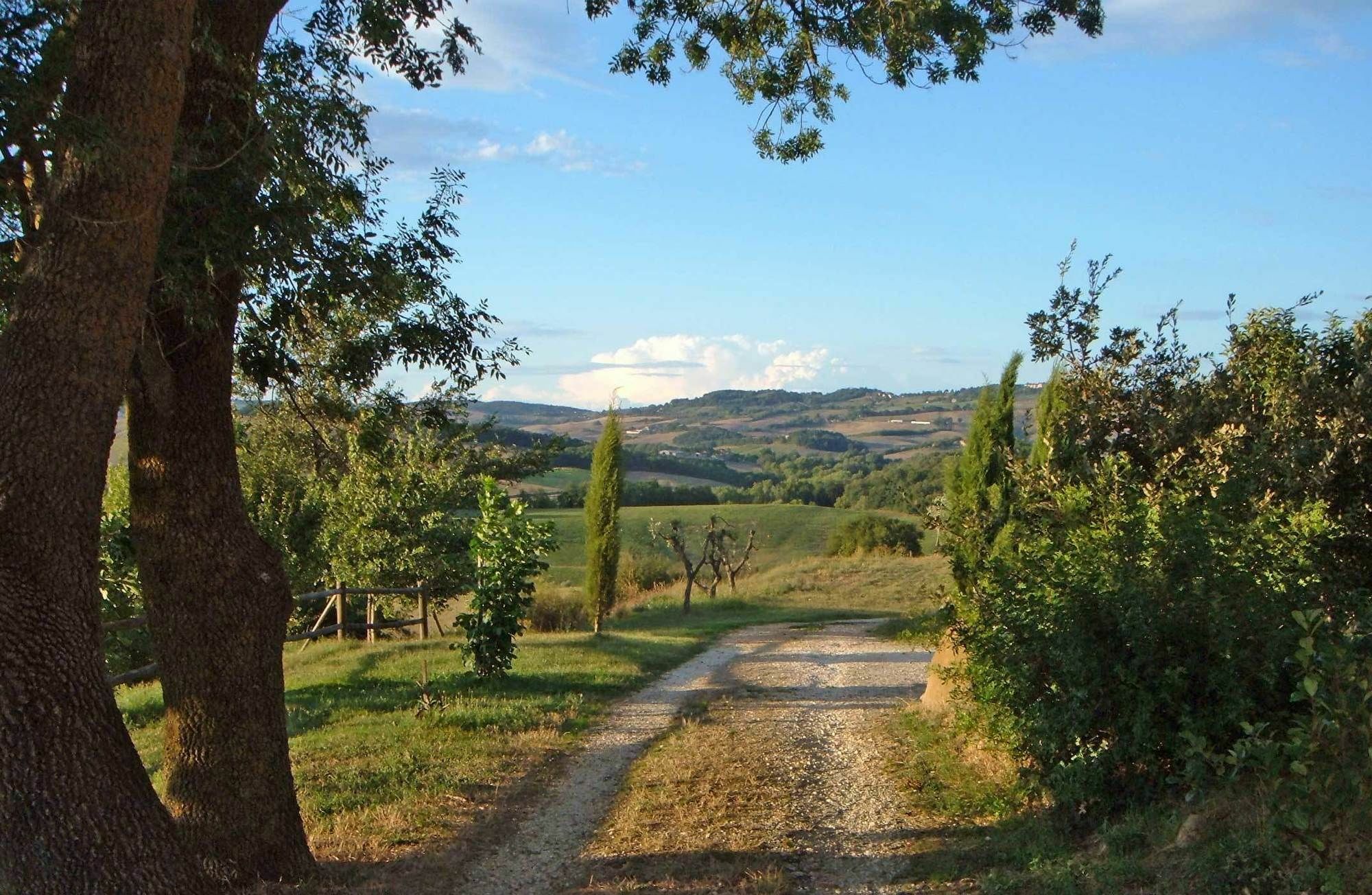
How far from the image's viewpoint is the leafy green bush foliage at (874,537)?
48219mm

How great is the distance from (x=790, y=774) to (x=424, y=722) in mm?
3877

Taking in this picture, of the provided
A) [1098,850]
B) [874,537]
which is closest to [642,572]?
[874,537]

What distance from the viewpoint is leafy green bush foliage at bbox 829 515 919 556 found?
48219 mm

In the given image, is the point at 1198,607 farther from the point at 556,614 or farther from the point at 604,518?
the point at 556,614

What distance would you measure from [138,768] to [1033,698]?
5.18m

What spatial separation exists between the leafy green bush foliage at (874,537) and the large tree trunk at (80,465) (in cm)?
4286

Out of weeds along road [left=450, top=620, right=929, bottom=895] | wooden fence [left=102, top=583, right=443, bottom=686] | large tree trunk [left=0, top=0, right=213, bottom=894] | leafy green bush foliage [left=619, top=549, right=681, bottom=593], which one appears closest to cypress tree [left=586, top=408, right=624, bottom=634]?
wooden fence [left=102, top=583, right=443, bottom=686]

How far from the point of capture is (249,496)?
2194 cm

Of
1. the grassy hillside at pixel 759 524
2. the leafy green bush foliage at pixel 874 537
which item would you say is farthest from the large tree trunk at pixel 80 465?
the grassy hillside at pixel 759 524

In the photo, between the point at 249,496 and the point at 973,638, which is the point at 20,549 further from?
the point at 249,496

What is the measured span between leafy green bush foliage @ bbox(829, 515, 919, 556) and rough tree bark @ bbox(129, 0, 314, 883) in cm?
4142

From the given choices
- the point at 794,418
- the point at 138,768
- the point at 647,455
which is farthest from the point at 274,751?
the point at 794,418

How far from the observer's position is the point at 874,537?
1939 inches

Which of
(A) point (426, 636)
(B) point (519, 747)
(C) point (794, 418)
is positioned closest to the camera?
(B) point (519, 747)
